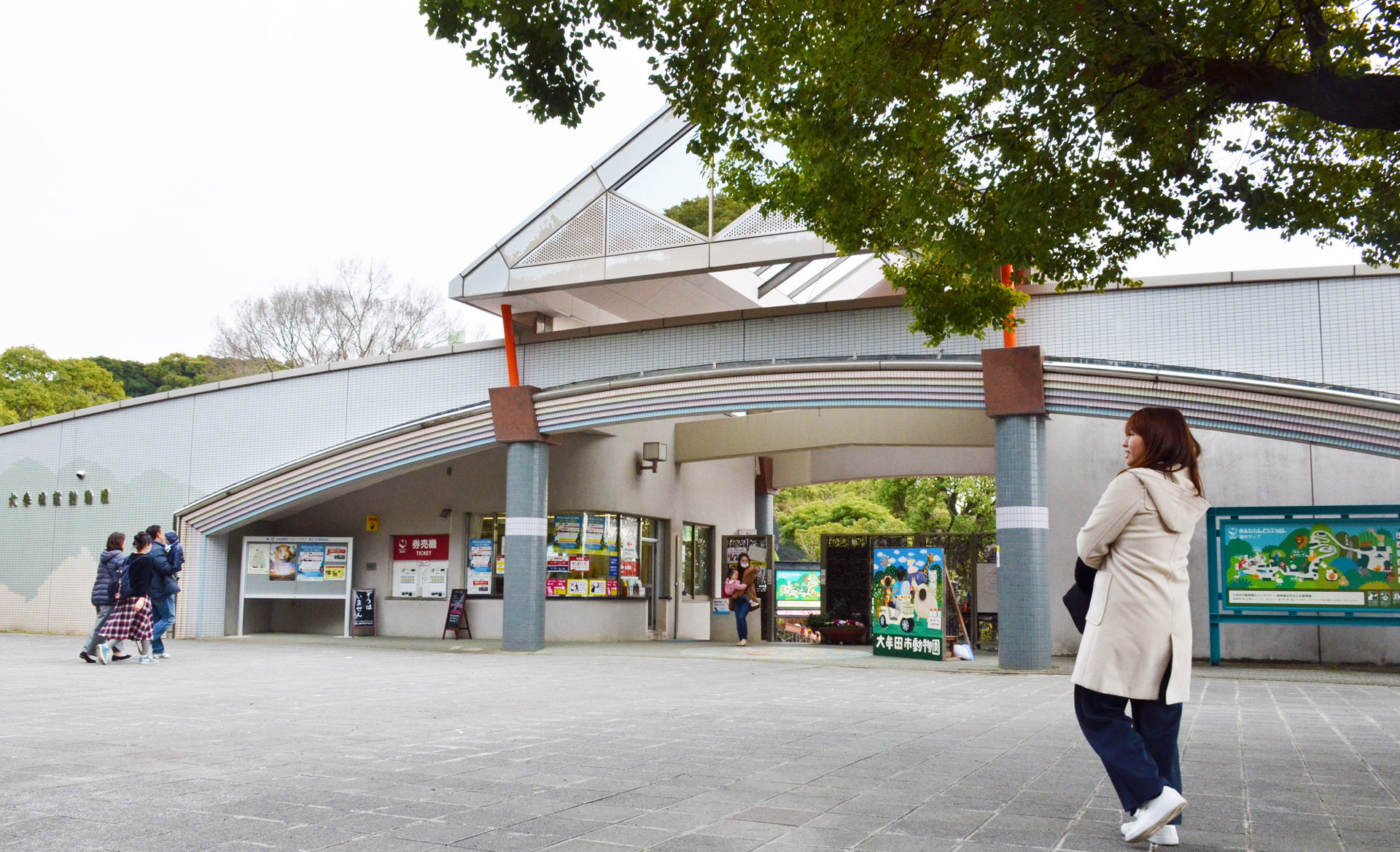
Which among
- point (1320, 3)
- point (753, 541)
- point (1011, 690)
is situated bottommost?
point (1011, 690)

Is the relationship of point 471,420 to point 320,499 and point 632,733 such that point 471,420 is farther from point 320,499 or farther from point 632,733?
point 632,733

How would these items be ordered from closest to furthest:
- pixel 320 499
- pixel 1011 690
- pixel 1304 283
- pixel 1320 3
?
pixel 1320 3, pixel 1011 690, pixel 1304 283, pixel 320 499

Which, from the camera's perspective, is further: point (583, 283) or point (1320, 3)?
point (583, 283)

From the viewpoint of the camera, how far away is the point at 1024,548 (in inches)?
521

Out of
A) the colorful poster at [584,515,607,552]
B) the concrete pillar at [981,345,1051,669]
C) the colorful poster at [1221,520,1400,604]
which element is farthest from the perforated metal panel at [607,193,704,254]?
the colorful poster at [1221,520,1400,604]

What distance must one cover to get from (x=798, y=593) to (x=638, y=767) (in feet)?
52.4

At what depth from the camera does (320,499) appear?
1878 centimetres

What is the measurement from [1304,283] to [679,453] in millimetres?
11852

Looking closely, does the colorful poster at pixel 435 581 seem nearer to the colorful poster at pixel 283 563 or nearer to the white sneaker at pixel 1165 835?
the colorful poster at pixel 283 563

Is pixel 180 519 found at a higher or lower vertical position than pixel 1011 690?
higher

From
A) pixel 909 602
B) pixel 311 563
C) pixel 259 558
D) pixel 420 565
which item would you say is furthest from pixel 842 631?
pixel 259 558

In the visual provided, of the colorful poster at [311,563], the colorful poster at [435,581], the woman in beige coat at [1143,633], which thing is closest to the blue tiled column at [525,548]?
the colorful poster at [435,581]

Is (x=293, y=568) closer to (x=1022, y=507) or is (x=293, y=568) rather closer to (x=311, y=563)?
(x=311, y=563)

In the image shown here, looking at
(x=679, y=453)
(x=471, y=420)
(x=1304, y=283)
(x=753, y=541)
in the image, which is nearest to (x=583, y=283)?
(x=471, y=420)
